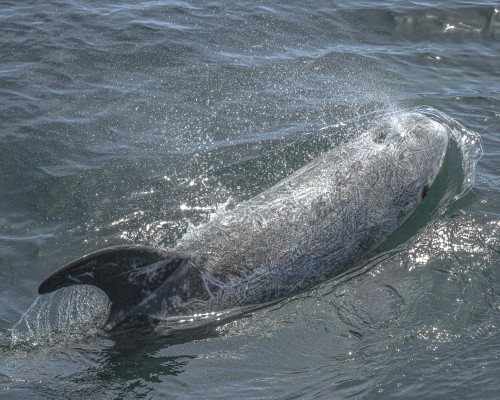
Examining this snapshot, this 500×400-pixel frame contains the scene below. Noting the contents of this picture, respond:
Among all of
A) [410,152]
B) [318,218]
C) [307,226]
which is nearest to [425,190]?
[410,152]

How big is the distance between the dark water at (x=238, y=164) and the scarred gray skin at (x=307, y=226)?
0.89 feet

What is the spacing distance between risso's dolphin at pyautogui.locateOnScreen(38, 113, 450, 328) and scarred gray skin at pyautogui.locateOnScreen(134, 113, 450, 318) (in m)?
0.01

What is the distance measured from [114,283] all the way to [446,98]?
739cm

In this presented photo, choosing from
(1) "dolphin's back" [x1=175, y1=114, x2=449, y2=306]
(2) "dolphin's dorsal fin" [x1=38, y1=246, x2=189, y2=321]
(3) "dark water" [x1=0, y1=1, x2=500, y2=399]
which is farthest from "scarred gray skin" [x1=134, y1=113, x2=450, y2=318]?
(3) "dark water" [x1=0, y1=1, x2=500, y2=399]

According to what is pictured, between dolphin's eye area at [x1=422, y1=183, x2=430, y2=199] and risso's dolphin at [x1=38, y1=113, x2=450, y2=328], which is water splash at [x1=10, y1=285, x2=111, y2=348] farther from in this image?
dolphin's eye area at [x1=422, y1=183, x2=430, y2=199]

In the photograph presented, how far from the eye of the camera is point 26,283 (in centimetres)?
798

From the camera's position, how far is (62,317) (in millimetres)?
7332

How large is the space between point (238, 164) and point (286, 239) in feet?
7.50

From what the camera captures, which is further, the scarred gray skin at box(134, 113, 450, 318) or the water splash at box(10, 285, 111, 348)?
the scarred gray skin at box(134, 113, 450, 318)

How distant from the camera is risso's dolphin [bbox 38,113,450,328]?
6965mm

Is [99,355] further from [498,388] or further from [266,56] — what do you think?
[266,56]

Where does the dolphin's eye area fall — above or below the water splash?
above

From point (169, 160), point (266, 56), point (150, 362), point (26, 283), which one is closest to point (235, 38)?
point (266, 56)

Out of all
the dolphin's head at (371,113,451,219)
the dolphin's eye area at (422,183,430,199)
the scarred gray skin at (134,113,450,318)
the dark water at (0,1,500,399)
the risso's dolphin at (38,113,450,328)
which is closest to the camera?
the dark water at (0,1,500,399)
